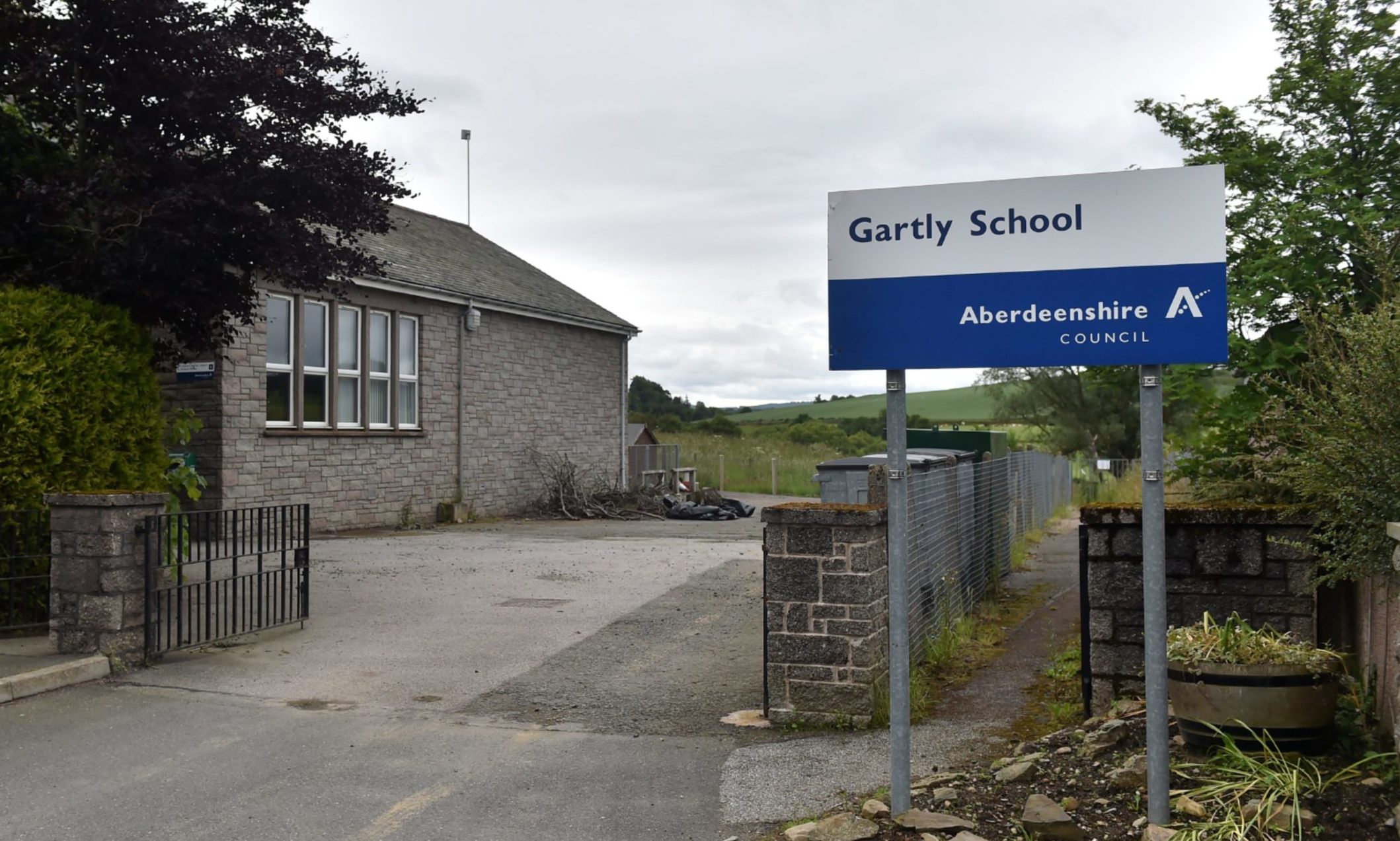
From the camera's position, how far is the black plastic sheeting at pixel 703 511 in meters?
24.8

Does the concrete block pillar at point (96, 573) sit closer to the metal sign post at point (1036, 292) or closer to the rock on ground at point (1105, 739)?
the metal sign post at point (1036, 292)

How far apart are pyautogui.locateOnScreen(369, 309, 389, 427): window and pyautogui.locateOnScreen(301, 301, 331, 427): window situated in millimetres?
1101

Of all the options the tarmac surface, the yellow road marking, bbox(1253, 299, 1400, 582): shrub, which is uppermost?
bbox(1253, 299, 1400, 582): shrub

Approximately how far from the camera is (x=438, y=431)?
71.1ft

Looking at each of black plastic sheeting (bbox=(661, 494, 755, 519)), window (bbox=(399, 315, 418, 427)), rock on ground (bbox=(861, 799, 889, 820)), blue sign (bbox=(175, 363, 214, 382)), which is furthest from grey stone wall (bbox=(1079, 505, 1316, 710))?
black plastic sheeting (bbox=(661, 494, 755, 519))

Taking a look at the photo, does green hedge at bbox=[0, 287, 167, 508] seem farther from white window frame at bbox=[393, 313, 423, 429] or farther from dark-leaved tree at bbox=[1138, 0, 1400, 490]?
white window frame at bbox=[393, 313, 423, 429]

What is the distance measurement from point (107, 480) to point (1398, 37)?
1251cm

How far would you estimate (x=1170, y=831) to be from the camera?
169 inches

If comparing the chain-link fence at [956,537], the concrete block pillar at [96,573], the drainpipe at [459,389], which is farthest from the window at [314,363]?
the chain-link fence at [956,537]

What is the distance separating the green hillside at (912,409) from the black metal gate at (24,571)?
197ft

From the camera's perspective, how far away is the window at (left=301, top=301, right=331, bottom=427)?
18547 millimetres

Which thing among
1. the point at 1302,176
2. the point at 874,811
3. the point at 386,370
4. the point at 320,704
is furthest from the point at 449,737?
the point at 386,370

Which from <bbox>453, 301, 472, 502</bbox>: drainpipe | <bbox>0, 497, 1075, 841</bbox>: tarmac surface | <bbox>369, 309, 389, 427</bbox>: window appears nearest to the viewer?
<bbox>0, 497, 1075, 841</bbox>: tarmac surface

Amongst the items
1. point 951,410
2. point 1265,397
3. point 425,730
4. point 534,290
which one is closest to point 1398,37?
point 1265,397
